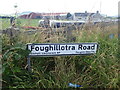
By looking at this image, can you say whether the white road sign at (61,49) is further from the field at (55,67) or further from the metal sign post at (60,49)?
the field at (55,67)

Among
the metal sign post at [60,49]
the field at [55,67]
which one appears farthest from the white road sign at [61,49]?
the field at [55,67]

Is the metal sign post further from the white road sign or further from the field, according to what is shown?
the field

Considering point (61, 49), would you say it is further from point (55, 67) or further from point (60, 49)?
point (55, 67)

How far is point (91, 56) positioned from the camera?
3.04m

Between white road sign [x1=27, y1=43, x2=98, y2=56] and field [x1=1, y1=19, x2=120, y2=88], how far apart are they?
13cm

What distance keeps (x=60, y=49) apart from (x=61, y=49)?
0.02 m

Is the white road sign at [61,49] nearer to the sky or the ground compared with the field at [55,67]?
nearer to the sky

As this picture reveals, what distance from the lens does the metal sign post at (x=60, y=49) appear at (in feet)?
8.90

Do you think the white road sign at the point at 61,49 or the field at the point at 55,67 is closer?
the field at the point at 55,67

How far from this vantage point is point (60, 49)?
279cm

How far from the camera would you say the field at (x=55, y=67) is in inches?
97.7

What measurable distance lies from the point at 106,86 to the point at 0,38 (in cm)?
206

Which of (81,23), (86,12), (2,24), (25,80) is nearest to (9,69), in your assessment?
(25,80)

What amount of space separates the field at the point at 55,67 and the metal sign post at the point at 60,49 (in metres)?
0.12
